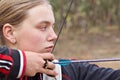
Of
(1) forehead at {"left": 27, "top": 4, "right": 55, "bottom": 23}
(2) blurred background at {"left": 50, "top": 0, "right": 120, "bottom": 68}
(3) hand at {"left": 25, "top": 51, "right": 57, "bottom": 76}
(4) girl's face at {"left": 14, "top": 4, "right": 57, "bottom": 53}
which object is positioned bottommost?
(3) hand at {"left": 25, "top": 51, "right": 57, "bottom": 76}

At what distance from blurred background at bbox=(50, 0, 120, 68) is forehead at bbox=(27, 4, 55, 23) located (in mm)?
4019

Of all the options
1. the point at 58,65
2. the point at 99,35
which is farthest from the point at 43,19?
the point at 99,35

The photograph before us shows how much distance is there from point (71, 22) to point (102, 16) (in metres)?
0.50

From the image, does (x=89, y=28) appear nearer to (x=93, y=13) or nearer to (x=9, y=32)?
(x=93, y=13)

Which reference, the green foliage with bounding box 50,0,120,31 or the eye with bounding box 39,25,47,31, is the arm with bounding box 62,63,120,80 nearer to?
the eye with bounding box 39,25,47,31

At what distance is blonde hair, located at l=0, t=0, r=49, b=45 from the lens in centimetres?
138

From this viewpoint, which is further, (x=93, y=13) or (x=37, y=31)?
(x=93, y=13)

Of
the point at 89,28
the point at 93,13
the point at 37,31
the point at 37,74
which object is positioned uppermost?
the point at 93,13

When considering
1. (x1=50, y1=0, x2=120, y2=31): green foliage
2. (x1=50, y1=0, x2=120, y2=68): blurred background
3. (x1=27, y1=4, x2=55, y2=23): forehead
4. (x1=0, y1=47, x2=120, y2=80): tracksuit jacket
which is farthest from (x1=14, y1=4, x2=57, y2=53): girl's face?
(x1=50, y1=0, x2=120, y2=31): green foliage

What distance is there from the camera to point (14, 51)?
47.9 inches

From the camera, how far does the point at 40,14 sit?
53.7 inches

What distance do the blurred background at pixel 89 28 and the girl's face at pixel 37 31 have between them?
13.2ft

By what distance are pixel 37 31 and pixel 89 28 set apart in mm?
5526

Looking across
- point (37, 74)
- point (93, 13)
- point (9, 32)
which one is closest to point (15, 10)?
point (9, 32)
